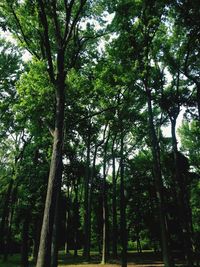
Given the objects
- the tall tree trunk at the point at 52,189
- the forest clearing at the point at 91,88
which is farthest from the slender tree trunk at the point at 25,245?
the tall tree trunk at the point at 52,189

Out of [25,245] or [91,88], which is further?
[25,245]

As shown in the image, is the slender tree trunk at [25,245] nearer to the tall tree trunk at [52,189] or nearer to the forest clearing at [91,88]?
the forest clearing at [91,88]

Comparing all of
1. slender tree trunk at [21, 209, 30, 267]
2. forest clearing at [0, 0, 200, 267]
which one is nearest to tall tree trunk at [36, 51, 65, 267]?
forest clearing at [0, 0, 200, 267]

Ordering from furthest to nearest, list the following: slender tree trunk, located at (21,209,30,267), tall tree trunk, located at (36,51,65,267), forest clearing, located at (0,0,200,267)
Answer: slender tree trunk, located at (21,209,30,267) → forest clearing, located at (0,0,200,267) → tall tree trunk, located at (36,51,65,267)

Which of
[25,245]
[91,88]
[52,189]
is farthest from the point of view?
[25,245]

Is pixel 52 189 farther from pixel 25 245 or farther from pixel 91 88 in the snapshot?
pixel 25 245

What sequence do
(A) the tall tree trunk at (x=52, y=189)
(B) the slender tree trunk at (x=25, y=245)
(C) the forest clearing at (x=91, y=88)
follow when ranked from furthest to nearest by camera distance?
(B) the slender tree trunk at (x=25, y=245), (C) the forest clearing at (x=91, y=88), (A) the tall tree trunk at (x=52, y=189)

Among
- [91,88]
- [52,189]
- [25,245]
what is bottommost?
[25,245]

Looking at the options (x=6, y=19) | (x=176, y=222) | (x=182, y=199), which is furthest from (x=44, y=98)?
(x=176, y=222)

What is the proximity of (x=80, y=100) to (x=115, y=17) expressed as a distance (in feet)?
16.8

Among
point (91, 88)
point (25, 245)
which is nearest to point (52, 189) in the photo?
point (91, 88)

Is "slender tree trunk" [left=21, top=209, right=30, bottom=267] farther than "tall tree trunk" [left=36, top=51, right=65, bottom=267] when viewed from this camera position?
Yes

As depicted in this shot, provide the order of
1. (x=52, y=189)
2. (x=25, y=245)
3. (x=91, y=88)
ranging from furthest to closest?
(x=25, y=245), (x=91, y=88), (x=52, y=189)

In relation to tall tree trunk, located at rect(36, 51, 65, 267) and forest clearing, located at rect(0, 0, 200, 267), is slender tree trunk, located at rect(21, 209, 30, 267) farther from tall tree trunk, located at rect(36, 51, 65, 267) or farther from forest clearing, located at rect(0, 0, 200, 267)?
tall tree trunk, located at rect(36, 51, 65, 267)
